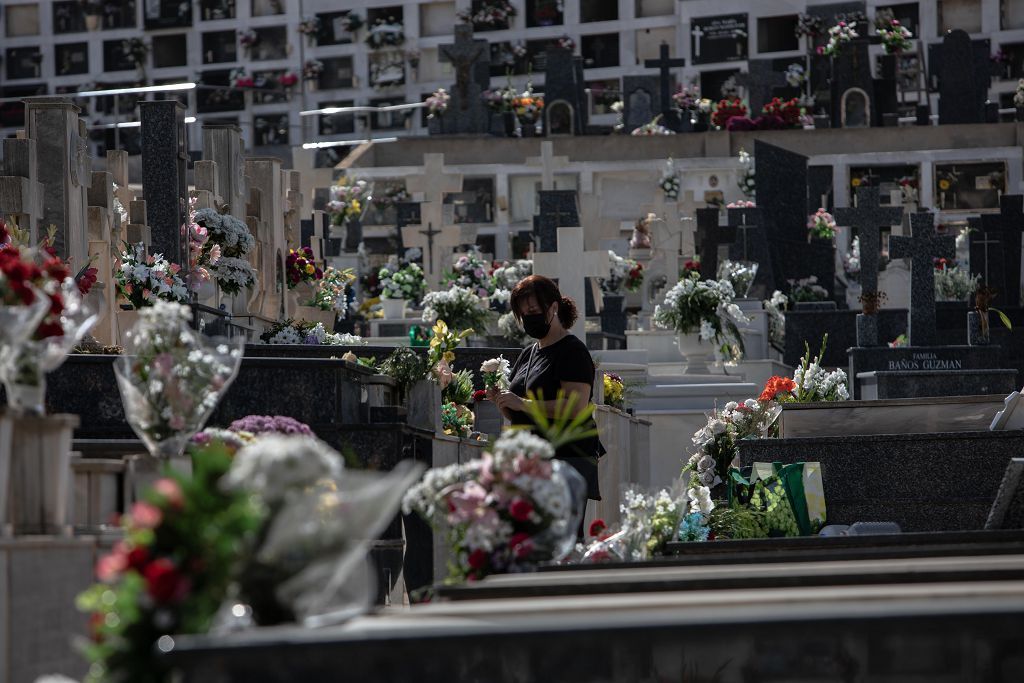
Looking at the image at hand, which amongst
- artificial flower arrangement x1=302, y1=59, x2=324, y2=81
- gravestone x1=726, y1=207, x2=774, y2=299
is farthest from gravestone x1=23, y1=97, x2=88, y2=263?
artificial flower arrangement x1=302, y1=59, x2=324, y2=81

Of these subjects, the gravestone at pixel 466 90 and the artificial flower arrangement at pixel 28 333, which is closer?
the artificial flower arrangement at pixel 28 333

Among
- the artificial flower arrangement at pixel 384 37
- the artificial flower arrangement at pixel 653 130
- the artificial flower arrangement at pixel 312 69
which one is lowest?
the artificial flower arrangement at pixel 653 130

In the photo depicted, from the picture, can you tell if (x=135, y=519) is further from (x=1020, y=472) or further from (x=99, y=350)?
(x=99, y=350)

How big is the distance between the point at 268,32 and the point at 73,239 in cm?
3593

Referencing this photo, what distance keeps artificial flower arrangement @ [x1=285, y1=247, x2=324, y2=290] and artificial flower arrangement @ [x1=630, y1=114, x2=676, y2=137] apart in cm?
2199

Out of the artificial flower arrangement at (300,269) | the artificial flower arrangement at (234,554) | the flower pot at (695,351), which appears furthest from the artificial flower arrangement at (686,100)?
the artificial flower arrangement at (234,554)

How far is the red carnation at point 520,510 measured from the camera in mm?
4855

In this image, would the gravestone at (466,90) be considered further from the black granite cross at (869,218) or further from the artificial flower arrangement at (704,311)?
the artificial flower arrangement at (704,311)

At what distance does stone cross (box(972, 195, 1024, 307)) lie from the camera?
2433 centimetres

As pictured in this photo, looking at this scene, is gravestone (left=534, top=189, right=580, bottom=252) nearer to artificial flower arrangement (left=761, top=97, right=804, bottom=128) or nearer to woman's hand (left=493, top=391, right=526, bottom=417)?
woman's hand (left=493, top=391, right=526, bottom=417)

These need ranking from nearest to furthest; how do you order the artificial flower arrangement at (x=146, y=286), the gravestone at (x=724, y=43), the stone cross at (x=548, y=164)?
the artificial flower arrangement at (x=146, y=286)
the stone cross at (x=548, y=164)
the gravestone at (x=724, y=43)

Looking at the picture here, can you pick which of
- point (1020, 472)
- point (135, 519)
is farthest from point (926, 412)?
point (135, 519)

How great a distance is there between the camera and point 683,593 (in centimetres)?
383

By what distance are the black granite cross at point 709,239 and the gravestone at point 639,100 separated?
681 inches
